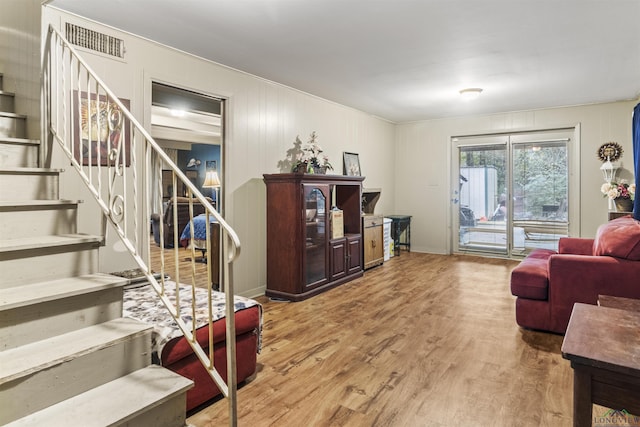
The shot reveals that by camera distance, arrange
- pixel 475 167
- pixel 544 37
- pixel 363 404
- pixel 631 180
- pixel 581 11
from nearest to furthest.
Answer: pixel 363 404
pixel 581 11
pixel 544 37
pixel 631 180
pixel 475 167

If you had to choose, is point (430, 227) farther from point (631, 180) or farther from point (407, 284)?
point (631, 180)

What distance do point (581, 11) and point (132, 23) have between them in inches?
135

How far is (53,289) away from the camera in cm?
165

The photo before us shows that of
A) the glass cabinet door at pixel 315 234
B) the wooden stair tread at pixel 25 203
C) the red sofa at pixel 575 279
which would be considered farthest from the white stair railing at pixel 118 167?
the red sofa at pixel 575 279

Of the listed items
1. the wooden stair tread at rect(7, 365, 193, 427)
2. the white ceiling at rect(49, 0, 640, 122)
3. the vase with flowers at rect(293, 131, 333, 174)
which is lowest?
the wooden stair tread at rect(7, 365, 193, 427)

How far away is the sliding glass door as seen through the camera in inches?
241

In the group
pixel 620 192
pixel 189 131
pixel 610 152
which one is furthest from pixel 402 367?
pixel 189 131

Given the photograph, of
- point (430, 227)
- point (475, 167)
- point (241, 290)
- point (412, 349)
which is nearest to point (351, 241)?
point (241, 290)

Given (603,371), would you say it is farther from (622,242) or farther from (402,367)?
(622,242)

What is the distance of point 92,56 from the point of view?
2.90 meters

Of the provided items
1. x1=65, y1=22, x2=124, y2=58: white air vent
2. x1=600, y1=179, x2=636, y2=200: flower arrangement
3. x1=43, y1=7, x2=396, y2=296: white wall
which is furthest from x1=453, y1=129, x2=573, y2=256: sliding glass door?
x1=65, y1=22, x2=124, y2=58: white air vent

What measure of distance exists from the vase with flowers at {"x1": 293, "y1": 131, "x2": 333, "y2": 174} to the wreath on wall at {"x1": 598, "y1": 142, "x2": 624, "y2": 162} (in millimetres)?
4199

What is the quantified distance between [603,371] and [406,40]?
9.45 ft

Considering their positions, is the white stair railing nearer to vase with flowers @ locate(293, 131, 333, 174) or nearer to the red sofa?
vase with flowers @ locate(293, 131, 333, 174)
